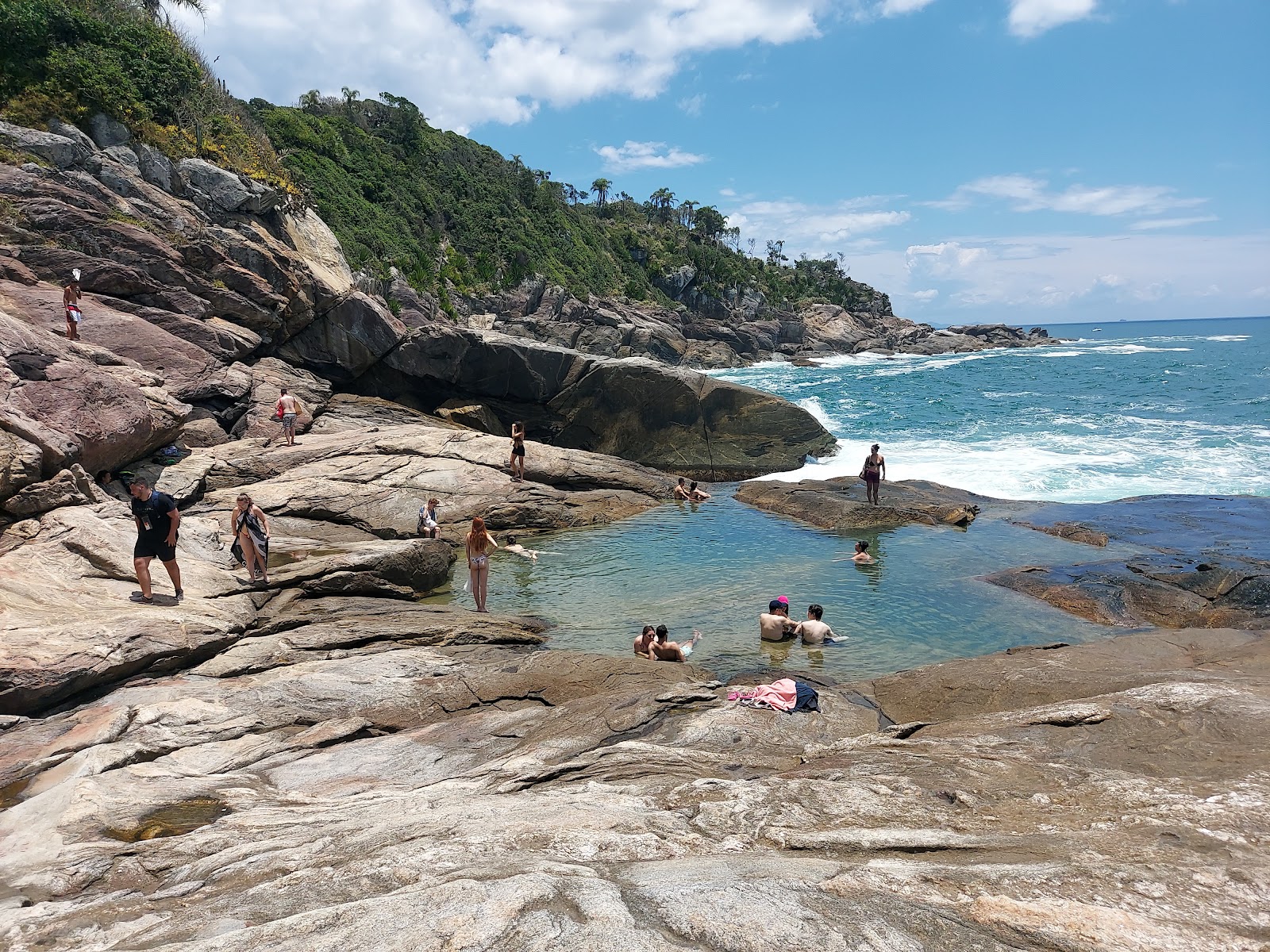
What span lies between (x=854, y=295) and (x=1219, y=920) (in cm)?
14069

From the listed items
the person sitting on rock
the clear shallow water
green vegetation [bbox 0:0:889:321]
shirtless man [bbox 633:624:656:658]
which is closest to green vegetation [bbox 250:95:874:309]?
green vegetation [bbox 0:0:889:321]

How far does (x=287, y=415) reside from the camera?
1984cm

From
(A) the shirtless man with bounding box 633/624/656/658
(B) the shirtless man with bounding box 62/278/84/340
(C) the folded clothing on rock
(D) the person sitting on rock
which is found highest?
(B) the shirtless man with bounding box 62/278/84/340

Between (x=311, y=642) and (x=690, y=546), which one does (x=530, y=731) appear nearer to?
(x=311, y=642)

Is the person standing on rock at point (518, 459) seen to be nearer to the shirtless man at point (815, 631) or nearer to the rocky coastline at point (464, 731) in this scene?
the rocky coastline at point (464, 731)

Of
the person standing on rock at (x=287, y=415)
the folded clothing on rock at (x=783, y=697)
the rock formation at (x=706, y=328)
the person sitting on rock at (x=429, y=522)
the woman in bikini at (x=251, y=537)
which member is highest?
the rock formation at (x=706, y=328)

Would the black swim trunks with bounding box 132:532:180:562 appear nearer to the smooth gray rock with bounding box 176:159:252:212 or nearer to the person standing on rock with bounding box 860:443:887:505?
the person standing on rock with bounding box 860:443:887:505

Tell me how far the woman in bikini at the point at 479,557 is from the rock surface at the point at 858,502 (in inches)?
411

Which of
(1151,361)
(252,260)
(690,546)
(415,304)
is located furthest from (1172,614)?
(1151,361)

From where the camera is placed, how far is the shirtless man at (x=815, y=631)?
11.9m

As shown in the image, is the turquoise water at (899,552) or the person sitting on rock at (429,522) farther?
the person sitting on rock at (429,522)

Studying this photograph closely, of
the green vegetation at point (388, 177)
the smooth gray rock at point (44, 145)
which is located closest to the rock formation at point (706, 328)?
the green vegetation at point (388, 177)

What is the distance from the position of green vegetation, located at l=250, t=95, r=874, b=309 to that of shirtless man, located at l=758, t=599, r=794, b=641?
44566 mm

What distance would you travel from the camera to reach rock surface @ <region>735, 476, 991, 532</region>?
1983 cm
